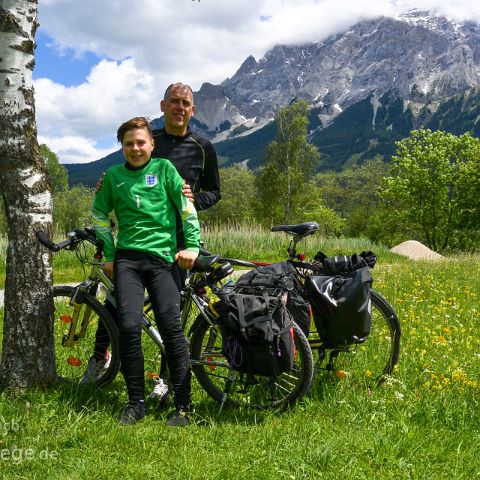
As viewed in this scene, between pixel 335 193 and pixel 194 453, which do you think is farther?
pixel 335 193

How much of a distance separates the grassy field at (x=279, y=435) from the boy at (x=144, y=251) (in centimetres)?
39

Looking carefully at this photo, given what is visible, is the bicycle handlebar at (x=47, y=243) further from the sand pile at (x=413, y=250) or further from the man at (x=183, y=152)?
the sand pile at (x=413, y=250)

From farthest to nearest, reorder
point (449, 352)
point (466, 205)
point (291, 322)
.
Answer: point (466, 205) → point (449, 352) → point (291, 322)

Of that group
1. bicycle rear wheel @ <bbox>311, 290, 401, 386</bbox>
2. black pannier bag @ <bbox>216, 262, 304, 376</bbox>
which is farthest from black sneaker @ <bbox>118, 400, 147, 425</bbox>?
bicycle rear wheel @ <bbox>311, 290, 401, 386</bbox>

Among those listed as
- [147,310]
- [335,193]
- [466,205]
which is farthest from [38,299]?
[335,193]

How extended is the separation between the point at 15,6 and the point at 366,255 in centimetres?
380

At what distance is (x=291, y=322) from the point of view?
13.3 ft

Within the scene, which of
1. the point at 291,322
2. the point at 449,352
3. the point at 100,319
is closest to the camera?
the point at 291,322

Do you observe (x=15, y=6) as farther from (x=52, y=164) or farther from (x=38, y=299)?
(x=52, y=164)

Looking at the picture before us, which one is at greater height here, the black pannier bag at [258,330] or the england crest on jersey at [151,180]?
the england crest on jersey at [151,180]

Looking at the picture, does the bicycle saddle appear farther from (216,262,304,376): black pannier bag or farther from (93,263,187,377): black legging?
(93,263,187,377): black legging

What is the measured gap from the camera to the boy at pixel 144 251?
4.07m

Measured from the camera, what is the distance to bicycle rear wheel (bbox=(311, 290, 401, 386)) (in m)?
4.79

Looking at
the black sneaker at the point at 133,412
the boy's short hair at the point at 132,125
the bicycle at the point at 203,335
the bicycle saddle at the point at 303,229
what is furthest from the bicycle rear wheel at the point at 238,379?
the boy's short hair at the point at 132,125
